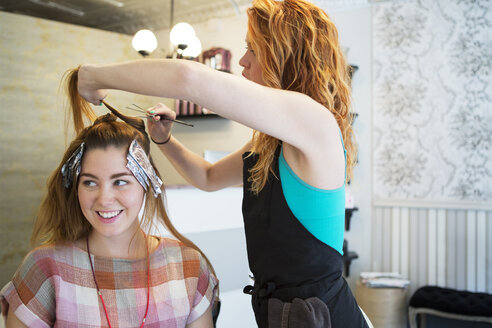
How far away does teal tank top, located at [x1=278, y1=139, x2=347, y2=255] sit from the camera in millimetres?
991

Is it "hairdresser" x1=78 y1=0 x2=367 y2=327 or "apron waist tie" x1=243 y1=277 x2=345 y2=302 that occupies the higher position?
"hairdresser" x1=78 y1=0 x2=367 y2=327

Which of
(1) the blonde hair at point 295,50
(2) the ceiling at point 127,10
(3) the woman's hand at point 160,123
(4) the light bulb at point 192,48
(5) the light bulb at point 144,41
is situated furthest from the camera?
(2) the ceiling at point 127,10

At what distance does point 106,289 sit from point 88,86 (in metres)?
0.62

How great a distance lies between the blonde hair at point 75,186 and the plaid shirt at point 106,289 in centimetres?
7

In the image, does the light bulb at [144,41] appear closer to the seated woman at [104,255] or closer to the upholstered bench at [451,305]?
the seated woman at [104,255]

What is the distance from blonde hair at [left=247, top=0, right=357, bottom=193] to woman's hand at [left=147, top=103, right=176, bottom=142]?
1.48 ft

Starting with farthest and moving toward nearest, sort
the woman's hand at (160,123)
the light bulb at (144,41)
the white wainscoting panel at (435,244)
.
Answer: the white wainscoting panel at (435,244), the light bulb at (144,41), the woman's hand at (160,123)

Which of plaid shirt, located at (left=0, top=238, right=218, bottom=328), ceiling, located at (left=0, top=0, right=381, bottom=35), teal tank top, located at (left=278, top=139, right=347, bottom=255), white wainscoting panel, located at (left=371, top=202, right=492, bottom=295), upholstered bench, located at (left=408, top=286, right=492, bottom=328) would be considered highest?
ceiling, located at (left=0, top=0, right=381, bottom=35)

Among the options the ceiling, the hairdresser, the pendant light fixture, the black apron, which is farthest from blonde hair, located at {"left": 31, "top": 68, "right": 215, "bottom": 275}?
the ceiling

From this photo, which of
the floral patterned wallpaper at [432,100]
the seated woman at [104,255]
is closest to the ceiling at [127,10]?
the floral patterned wallpaper at [432,100]

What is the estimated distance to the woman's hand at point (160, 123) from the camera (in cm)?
139

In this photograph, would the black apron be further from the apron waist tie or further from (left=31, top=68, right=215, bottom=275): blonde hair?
(left=31, top=68, right=215, bottom=275): blonde hair

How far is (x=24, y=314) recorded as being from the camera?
1.20m

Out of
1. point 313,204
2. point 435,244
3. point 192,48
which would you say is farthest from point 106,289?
point 435,244
